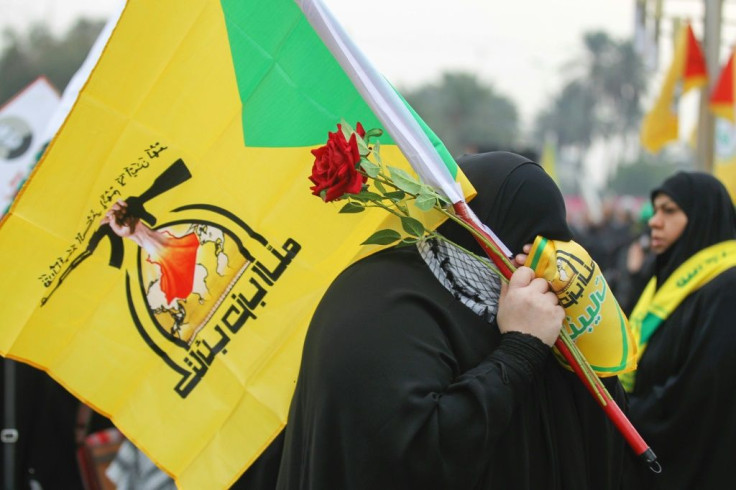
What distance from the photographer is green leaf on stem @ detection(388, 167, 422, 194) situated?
2105 mm

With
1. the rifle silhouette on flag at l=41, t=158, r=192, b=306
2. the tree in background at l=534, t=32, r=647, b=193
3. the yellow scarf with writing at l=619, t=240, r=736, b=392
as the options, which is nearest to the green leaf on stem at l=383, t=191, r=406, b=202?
the rifle silhouette on flag at l=41, t=158, r=192, b=306

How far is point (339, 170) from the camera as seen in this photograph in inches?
80.7

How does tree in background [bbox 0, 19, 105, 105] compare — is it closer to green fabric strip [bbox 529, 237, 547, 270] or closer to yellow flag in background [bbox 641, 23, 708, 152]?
yellow flag in background [bbox 641, 23, 708, 152]

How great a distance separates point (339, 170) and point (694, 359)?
2065 mm

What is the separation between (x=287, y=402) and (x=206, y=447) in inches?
10.5

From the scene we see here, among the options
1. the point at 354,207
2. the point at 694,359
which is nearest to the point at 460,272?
the point at 354,207

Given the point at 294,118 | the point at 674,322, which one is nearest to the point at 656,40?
the point at 674,322

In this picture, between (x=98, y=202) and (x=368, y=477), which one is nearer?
(x=368, y=477)

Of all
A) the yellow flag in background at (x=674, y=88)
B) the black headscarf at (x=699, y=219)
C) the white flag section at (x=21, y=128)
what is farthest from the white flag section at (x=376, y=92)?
the yellow flag in background at (x=674, y=88)

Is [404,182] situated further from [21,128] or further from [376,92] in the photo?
[21,128]

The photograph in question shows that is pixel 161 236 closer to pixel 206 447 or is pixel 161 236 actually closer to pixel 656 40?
pixel 206 447

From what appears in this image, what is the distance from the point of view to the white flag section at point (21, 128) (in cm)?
541

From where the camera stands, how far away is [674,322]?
12.1ft

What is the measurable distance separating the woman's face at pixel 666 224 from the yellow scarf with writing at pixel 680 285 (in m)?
0.19
